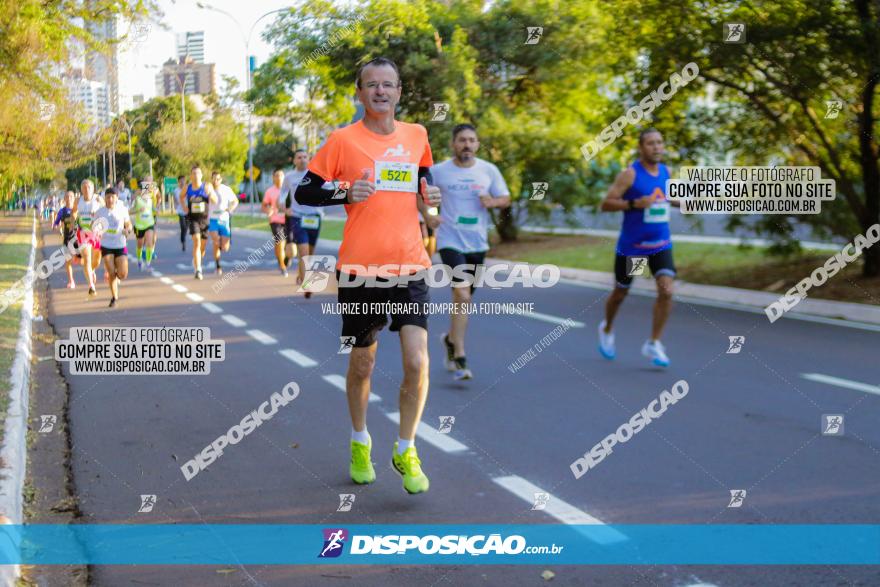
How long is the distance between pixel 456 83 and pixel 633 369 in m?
14.2

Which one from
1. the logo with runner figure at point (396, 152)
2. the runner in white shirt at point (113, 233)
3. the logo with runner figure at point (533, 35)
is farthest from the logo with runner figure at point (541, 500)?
the logo with runner figure at point (533, 35)

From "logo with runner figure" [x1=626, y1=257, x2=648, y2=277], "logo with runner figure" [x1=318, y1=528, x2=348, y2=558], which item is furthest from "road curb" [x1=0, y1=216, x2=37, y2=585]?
"logo with runner figure" [x1=626, y1=257, x2=648, y2=277]

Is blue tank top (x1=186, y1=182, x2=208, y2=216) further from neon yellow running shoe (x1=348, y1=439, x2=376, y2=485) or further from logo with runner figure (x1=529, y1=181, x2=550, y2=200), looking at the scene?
Answer: neon yellow running shoe (x1=348, y1=439, x2=376, y2=485)

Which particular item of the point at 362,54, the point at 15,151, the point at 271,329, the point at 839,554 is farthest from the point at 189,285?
the point at 839,554

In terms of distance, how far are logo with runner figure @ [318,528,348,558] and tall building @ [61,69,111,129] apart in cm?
1183

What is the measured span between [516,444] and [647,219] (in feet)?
10.1

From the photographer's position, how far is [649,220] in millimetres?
8273

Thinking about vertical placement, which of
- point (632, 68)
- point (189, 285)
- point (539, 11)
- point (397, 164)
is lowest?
point (189, 285)

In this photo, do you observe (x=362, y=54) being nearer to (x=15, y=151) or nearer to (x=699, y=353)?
(x=15, y=151)

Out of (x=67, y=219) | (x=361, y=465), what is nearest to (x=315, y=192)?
(x=361, y=465)

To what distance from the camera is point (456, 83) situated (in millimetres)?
21531

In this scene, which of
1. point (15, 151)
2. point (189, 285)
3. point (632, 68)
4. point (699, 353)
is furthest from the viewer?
point (15, 151)

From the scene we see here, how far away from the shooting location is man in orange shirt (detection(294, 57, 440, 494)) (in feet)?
15.8

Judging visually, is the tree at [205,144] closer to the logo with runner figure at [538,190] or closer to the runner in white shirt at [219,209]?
the runner in white shirt at [219,209]
